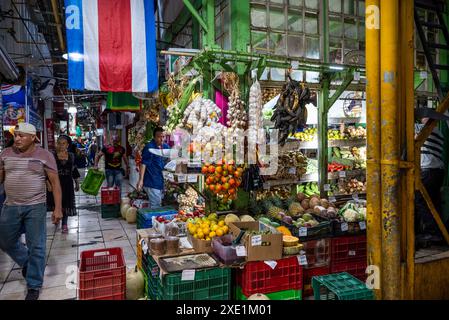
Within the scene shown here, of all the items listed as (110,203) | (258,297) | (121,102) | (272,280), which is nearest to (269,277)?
(272,280)

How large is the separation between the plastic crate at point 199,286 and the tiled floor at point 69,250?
1.83 meters

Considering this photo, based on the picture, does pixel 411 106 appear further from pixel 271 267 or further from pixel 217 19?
pixel 217 19

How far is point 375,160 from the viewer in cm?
316

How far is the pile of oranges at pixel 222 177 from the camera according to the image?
14.9 ft

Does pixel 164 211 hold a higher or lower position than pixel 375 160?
lower

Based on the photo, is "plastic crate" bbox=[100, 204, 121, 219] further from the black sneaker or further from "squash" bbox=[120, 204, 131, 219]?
the black sneaker

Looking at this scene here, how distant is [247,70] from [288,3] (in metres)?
1.80

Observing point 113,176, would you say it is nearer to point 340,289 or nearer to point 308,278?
point 308,278

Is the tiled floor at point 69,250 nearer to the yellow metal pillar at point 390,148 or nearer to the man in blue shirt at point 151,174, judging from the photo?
the man in blue shirt at point 151,174

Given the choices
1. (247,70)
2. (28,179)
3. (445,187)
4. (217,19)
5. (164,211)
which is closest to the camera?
(28,179)

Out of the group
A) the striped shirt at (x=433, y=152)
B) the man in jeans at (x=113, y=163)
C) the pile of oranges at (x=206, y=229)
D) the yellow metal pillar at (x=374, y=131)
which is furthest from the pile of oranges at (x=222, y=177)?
the man in jeans at (x=113, y=163)

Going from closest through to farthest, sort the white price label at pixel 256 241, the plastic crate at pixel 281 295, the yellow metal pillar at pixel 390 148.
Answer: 1. the yellow metal pillar at pixel 390 148
2. the white price label at pixel 256 241
3. the plastic crate at pixel 281 295
